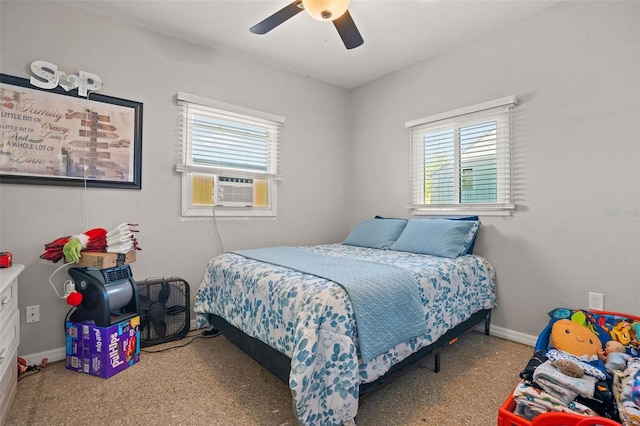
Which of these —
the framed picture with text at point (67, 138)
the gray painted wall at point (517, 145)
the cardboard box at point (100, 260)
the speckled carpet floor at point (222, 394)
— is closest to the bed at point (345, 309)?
the speckled carpet floor at point (222, 394)

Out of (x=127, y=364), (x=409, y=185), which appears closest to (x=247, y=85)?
(x=409, y=185)

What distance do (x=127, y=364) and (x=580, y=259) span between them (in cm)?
324

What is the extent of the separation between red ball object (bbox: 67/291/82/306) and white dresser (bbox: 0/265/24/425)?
0.24 m

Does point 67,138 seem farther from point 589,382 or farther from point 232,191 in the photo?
point 589,382

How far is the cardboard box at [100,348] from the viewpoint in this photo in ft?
6.24

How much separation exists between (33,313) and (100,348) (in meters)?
0.65

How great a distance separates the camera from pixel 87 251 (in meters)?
2.05

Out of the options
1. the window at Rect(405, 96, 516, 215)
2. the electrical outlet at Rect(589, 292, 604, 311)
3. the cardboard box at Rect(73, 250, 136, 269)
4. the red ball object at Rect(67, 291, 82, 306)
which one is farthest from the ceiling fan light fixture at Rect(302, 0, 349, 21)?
the electrical outlet at Rect(589, 292, 604, 311)

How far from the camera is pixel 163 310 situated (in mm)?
2344

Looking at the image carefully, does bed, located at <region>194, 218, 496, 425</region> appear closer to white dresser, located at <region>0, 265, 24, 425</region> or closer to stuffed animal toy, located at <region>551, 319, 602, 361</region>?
stuffed animal toy, located at <region>551, 319, 602, 361</region>

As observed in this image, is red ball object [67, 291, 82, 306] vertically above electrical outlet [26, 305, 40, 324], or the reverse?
red ball object [67, 291, 82, 306]

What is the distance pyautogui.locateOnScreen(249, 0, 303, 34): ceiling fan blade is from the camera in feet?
6.16

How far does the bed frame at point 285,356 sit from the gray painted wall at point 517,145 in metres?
0.69

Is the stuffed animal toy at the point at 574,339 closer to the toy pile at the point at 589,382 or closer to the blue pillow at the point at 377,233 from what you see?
the toy pile at the point at 589,382
